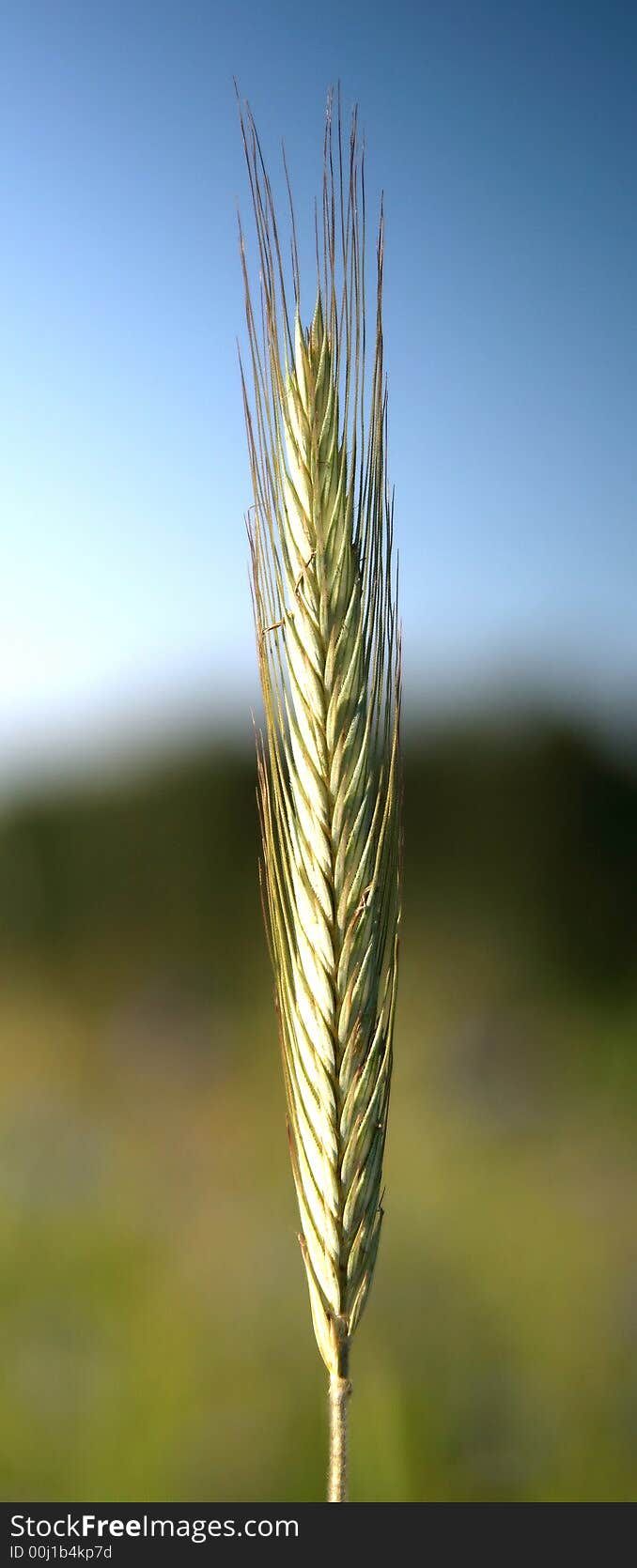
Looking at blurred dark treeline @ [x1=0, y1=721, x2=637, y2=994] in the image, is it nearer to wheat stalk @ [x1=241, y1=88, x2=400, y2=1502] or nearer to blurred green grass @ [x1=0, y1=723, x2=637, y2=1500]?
blurred green grass @ [x1=0, y1=723, x2=637, y2=1500]

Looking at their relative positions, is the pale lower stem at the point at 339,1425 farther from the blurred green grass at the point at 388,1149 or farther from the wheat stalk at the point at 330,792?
the blurred green grass at the point at 388,1149

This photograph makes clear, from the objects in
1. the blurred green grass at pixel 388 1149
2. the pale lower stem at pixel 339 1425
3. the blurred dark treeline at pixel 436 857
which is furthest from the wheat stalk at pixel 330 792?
the blurred dark treeline at pixel 436 857

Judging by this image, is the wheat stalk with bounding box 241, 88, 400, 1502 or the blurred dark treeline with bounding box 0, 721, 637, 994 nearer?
the wheat stalk with bounding box 241, 88, 400, 1502

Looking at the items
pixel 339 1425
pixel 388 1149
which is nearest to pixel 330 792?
pixel 339 1425

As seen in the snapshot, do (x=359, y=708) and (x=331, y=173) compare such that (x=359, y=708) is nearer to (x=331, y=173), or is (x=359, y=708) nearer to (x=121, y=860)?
(x=331, y=173)

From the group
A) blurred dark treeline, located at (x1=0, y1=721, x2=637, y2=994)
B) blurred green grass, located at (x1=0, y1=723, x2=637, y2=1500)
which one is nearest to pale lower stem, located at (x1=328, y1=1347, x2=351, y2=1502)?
blurred green grass, located at (x1=0, y1=723, x2=637, y2=1500)

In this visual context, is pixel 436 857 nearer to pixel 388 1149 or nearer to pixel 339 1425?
pixel 388 1149
